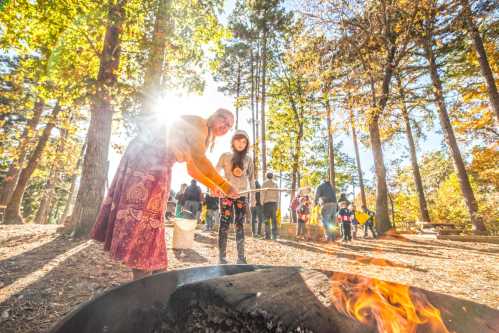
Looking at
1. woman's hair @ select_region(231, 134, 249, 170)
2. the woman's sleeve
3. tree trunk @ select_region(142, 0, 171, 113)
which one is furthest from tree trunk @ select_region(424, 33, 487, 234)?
the woman's sleeve

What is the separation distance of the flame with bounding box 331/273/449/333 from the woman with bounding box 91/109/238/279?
3.45 feet

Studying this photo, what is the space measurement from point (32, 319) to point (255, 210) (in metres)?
6.83

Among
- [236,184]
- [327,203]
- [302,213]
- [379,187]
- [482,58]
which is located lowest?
[302,213]

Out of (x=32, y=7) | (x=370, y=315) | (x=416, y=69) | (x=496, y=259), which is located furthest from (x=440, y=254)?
(x=32, y=7)

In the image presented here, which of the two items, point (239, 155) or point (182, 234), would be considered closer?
point (239, 155)

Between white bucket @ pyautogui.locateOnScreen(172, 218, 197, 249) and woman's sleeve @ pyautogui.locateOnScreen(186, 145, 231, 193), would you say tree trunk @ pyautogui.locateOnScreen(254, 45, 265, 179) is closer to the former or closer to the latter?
white bucket @ pyautogui.locateOnScreen(172, 218, 197, 249)

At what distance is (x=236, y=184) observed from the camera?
384cm

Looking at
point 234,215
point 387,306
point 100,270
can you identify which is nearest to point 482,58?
point 234,215

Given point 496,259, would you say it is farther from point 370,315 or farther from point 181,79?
point 181,79

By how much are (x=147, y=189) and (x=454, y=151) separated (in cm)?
1252

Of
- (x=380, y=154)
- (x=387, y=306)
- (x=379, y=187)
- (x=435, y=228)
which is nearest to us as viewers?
(x=387, y=306)

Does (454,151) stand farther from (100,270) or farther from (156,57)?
(100,270)

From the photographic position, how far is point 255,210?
334 inches

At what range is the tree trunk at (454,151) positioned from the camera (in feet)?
29.8
